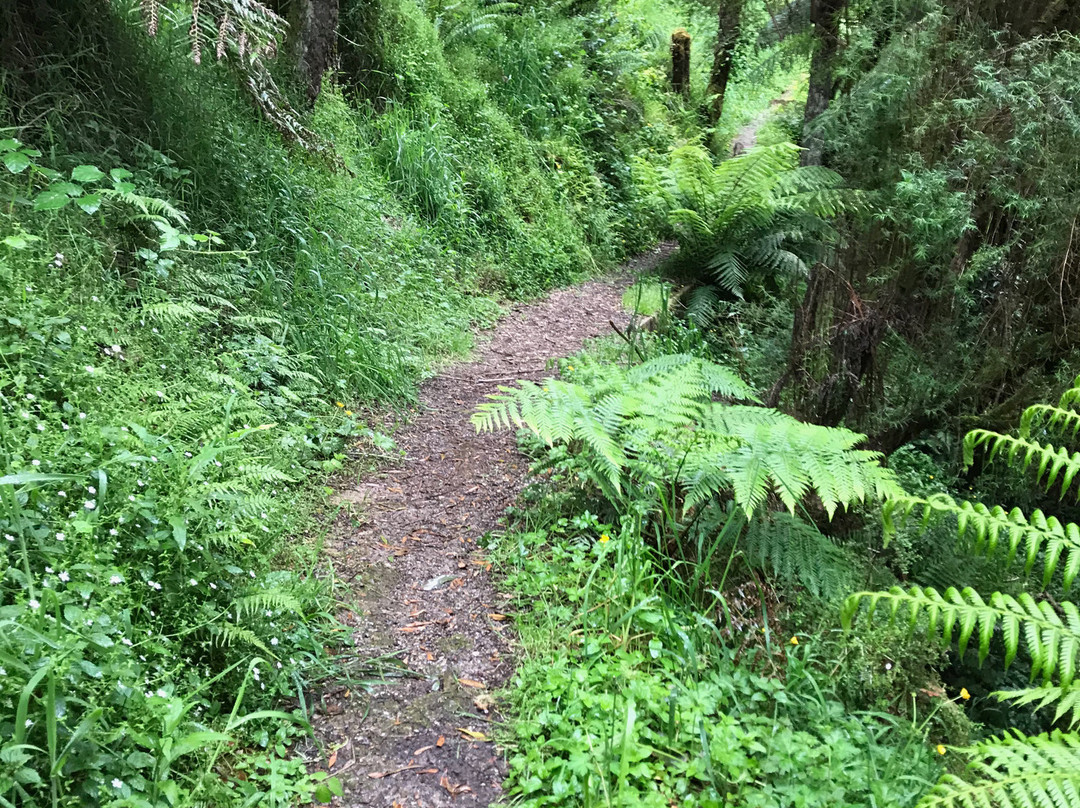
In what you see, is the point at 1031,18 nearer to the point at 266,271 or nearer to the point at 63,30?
the point at 266,271

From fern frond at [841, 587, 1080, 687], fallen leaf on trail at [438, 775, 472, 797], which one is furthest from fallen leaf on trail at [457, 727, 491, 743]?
fern frond at [841, 587, 1080, 687]

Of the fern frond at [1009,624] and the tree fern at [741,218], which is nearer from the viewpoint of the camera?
the fern frond at [1009,624]

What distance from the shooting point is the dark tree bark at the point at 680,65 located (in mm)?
11477

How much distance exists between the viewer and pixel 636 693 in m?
2.23

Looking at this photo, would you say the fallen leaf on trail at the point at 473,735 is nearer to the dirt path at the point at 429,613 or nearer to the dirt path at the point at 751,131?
the dirt path at the point at 429,613

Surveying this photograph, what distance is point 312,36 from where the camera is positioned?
17.6 ft

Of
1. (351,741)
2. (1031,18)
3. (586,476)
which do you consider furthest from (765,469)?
(1031,18)

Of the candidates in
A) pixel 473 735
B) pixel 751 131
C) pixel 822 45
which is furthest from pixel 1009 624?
pixel 751 131

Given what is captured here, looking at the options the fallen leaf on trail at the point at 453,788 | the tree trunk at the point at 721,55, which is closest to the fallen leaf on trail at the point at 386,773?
the fallen leaf on trail at the point at 453,788

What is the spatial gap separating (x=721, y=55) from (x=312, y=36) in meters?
8.48

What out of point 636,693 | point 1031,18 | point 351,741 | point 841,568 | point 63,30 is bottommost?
point 351,741

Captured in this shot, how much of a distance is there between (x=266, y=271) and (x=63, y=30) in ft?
4.84

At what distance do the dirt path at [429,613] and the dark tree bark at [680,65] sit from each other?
9.34 meters

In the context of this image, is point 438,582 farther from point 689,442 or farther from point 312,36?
point 312,36
